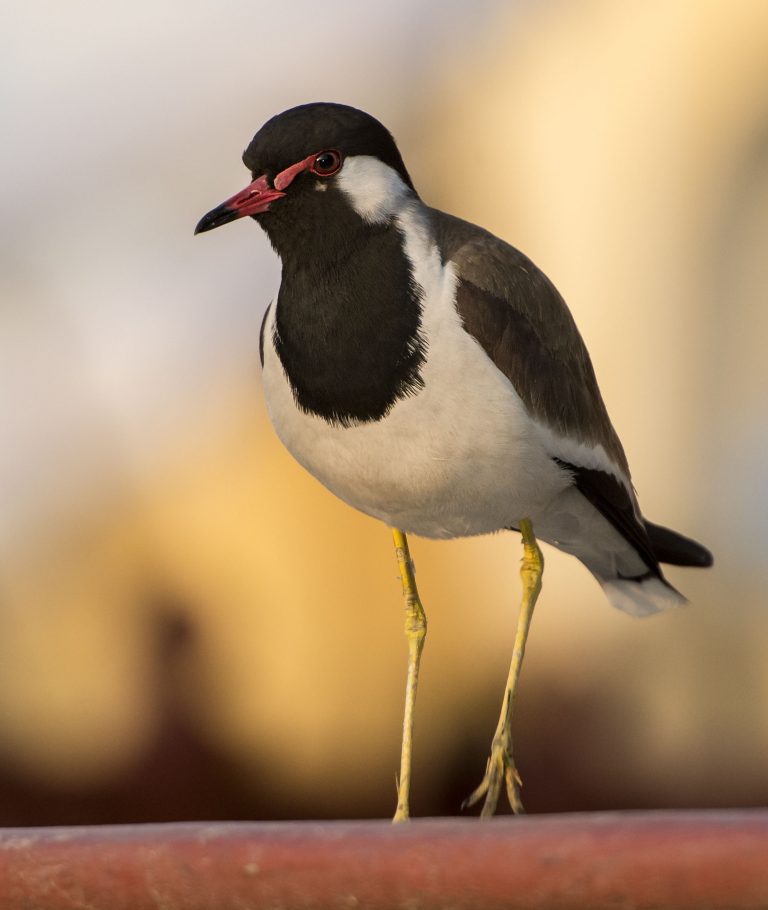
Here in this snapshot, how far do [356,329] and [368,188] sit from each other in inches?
8.1

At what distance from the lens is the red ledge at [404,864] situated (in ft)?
3.71

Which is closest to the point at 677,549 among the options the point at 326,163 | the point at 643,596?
the point at 643,596

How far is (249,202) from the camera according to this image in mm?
1925

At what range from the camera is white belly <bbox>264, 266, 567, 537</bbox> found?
74.6 inches

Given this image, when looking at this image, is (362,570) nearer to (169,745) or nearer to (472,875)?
(169,745)

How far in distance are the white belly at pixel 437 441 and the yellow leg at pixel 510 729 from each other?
253 mm

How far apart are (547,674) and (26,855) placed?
12.2 ft

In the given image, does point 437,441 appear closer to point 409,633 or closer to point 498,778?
point 409,633

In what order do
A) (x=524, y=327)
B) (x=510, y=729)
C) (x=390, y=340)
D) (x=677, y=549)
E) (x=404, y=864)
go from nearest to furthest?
1. (x=404, y=864)
2. (x=390, y=340)
3. (x=524, y=327)
4. (x=510, y=729)
5. (x=677, y=549)

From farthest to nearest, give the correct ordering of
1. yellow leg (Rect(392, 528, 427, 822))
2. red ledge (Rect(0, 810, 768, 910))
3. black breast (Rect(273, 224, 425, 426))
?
1. yellow leg (Rect(392, 528, 427, 822))
2. black breast (Rect(273, 224, 425, 426))
3. red ledge (Rect(0, 810, 768, 910))

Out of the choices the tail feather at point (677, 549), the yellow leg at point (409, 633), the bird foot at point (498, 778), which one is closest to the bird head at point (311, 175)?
the yellow leg at point (409, 633)

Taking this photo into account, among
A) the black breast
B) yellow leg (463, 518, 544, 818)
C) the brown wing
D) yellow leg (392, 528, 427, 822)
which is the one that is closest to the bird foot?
yellow leg (463, 518, 544, 818)

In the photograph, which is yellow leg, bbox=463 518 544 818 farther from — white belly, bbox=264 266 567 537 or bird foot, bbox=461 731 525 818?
white belly, bbox=264 266 567 537

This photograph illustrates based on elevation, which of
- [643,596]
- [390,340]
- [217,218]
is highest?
[217,218]
